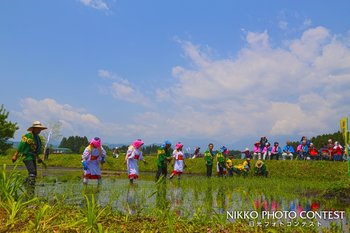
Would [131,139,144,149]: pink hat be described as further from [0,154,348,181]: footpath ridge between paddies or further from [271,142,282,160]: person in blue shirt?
[271,142,282,160]: person in blue shirt

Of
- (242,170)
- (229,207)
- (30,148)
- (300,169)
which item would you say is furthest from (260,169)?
(30,148)

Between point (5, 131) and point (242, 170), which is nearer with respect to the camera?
point (242, 170)

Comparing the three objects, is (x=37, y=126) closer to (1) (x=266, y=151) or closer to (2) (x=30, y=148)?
(2) (x=30, y=148)

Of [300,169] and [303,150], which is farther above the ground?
[303,150]

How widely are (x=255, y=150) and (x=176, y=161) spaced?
10.3m

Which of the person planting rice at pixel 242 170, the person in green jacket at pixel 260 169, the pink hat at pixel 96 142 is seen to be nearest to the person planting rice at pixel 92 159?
the pink hat at pixel 96 142

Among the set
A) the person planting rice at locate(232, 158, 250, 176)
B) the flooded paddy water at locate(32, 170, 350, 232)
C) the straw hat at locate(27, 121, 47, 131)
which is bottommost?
the flooded paddy water at locate(32, 170, 350, 232)

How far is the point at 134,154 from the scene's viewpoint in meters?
14.0

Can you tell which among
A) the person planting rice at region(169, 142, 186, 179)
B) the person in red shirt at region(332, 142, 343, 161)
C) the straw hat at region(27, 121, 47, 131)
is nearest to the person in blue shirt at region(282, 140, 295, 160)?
the person in red shirt at region(332, 142, 343, 161)

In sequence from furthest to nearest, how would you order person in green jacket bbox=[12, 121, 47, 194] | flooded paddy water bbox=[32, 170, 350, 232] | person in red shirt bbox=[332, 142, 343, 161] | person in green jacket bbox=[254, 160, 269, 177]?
person in red shirt bbox=[332, 142, 343, 161]
person in green jacket bbox=[254, 160, 269, 177]
person in green jacket bbox=[12, 121, 47, 194]
flooded paddy water bbox=[32, 170, 350, 232]

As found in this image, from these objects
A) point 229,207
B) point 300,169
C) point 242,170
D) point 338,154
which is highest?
point 338,154

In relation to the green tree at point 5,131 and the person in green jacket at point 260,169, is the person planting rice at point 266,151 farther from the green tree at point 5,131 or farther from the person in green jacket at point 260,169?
the green tree at point 5,131

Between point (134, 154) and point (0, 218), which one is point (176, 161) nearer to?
point (134, 154)

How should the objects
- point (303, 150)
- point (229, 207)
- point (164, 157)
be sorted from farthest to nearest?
point (303, 150)
point (164, 157)
point (229, 207)
